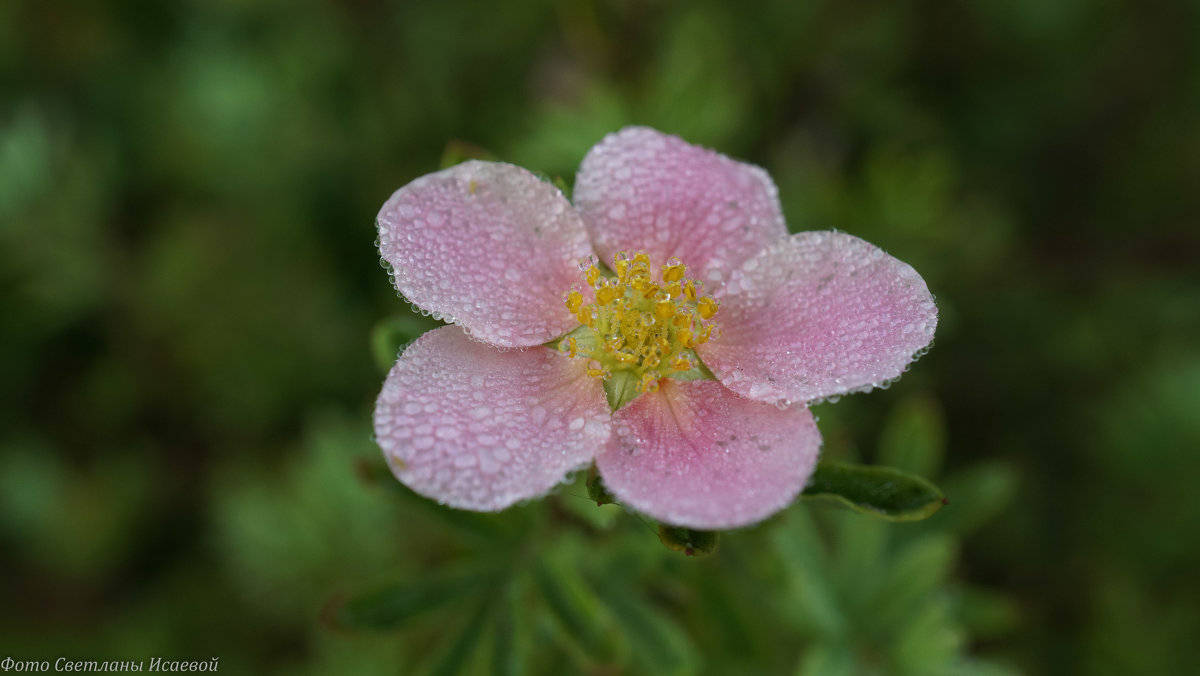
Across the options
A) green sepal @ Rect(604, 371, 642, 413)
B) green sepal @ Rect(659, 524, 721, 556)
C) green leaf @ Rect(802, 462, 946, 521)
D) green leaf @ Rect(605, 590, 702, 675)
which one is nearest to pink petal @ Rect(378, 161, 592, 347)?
green sepal @ Rect(604, 371, 642, 413)

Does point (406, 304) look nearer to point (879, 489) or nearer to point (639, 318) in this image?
point (639, 318)

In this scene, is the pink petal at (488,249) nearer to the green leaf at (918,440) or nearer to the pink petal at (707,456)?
the pink petal at (707,456)

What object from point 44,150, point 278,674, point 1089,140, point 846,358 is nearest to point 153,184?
point 44,150

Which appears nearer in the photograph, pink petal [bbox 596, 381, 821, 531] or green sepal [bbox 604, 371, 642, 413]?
pink petal [bbox 596, 381, 821, 531]

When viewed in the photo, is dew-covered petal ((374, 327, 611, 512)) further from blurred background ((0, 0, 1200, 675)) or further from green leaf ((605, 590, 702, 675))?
blurred background ((0, 0, 1200, 675))

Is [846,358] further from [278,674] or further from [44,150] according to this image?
[44,150]

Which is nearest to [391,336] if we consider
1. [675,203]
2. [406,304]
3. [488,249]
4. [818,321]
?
[488,249]

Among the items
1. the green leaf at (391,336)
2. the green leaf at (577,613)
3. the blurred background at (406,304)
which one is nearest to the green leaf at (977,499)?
the blurred background at (406,304)
